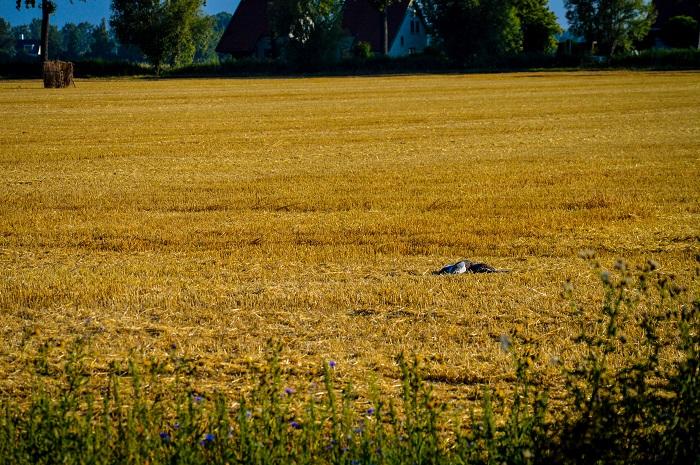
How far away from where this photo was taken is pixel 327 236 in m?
12.6

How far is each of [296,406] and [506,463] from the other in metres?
1.80

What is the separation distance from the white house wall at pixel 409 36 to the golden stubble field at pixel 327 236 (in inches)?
3509

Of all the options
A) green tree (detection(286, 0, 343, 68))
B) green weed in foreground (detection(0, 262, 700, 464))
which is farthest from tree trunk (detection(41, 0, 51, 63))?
green weed in foreground (detection(0, 262, 700, 464))

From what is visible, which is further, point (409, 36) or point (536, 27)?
point (409, 36)

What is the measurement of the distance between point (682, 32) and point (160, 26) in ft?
172

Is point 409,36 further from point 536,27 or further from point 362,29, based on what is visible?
point 536,27

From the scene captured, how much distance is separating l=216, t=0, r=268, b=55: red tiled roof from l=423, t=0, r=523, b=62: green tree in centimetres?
2992

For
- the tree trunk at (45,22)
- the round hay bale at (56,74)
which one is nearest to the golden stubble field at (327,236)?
the round hay bale at (56,74)

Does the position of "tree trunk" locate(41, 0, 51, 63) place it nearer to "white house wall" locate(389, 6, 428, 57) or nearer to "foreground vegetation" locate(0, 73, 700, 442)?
"white house wall" locate(389, 6, 428, 57)

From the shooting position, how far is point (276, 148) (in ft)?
76.4

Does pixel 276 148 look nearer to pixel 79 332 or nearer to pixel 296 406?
pixel 79 332

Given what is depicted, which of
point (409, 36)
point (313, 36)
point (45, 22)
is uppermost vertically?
point (409, 36)

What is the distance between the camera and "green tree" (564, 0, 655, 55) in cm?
10031

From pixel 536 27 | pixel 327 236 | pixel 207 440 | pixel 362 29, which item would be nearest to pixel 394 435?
pixel 207 440
